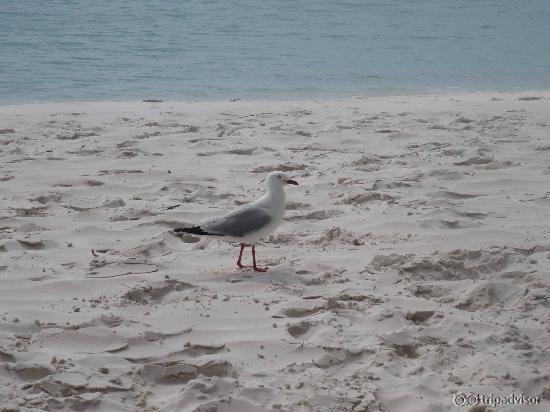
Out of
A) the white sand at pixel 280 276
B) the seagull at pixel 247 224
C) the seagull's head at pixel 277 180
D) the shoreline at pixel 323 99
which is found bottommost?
the shoreline at pixel 323 99

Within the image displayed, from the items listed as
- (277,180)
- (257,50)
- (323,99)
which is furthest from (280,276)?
(257,50)

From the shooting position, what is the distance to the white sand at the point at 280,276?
297cm

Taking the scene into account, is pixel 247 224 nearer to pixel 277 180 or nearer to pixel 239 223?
pixel 239 223

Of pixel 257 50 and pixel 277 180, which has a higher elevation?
pixel 277 180

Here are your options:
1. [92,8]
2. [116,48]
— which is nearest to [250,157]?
[116,48]

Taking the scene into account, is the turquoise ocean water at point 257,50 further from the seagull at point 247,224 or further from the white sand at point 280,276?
the seagull at point 247,224

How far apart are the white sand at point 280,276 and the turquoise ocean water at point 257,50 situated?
212 inches

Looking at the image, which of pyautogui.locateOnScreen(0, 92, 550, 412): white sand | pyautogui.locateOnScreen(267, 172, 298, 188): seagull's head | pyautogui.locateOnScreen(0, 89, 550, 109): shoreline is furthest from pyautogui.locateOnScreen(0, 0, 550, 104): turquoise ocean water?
pyautogui.locateOnScreen(267, 172, 298, 188): seagull's head

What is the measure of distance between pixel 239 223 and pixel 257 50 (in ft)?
42.3

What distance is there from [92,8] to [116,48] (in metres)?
6.95

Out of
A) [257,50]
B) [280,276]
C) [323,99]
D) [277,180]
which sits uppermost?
[277,180]

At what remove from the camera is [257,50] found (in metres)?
16.6

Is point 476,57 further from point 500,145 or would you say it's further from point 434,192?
A: point 434,192

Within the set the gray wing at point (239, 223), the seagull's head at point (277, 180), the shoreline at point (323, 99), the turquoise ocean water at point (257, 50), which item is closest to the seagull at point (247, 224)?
the gray wing at point (239, 223)
